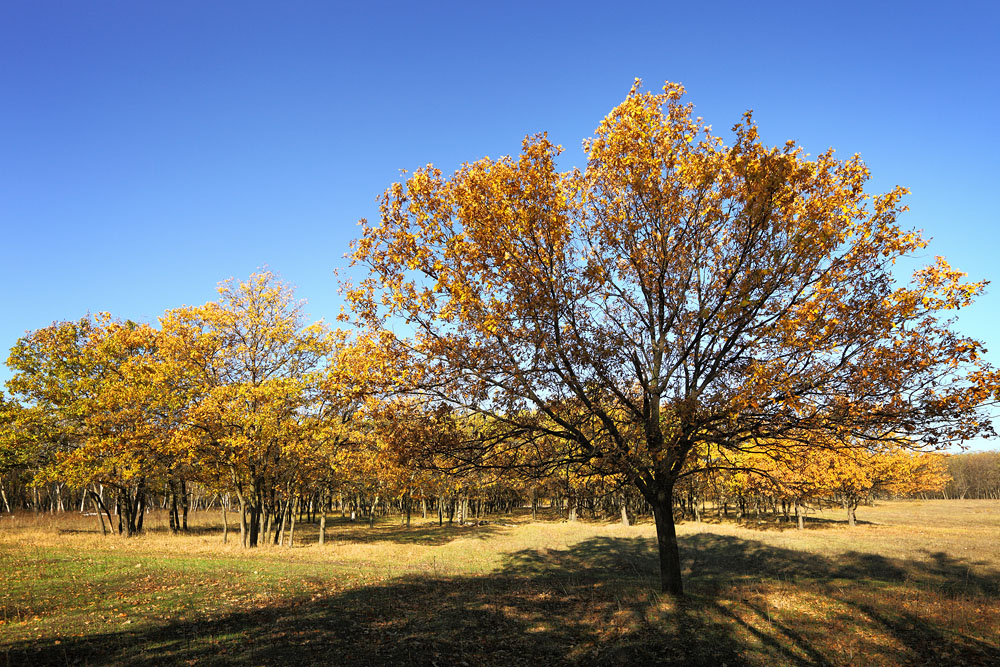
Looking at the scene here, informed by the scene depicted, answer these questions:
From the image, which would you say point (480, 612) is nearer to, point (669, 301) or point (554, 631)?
point (554, 631)

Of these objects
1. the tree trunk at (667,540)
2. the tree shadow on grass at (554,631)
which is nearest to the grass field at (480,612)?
the tree shadow on grass at (554,631)

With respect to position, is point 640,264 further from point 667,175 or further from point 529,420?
point 529,420

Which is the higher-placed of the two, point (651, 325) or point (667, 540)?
point (651, 325)

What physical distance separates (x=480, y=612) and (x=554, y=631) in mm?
2507

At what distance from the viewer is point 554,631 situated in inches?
433

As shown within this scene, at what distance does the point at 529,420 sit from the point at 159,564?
17894 mm

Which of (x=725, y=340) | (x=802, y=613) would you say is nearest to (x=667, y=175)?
(x=725, y=340)

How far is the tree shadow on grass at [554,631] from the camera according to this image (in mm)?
9180

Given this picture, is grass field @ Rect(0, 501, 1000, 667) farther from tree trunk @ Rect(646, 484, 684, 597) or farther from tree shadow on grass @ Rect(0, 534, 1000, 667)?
tree trunk @ Rect(646, 484, 684, 597)

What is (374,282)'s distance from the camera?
37.6 feet

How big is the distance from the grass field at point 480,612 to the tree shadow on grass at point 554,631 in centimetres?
5

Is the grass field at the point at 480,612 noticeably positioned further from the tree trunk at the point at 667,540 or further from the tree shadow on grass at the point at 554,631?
the tree trunk at the point at 667,540

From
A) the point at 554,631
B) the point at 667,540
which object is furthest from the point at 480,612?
the point at 667,540

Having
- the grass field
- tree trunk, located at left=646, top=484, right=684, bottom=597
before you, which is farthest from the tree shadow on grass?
tree trunk, located at left=646, top=484, right=684, bottom=597
